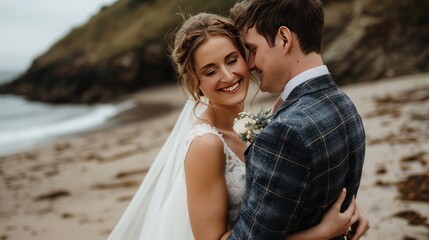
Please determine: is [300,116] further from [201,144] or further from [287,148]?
[201,144]

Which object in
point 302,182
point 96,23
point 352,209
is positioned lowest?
point 352,209

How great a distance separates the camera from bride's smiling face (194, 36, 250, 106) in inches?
95.8

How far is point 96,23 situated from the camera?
53375 millimetres

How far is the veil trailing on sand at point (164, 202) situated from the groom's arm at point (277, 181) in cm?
104

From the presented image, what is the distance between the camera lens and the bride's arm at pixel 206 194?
2.05m

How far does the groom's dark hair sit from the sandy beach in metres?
2.88

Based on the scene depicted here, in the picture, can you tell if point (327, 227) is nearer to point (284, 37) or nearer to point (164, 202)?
point (284, 37)

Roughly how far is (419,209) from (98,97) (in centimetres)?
3456

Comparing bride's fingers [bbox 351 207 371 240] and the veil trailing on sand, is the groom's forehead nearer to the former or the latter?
the veil trailing on sand

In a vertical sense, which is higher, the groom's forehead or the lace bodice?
the groom's forehead

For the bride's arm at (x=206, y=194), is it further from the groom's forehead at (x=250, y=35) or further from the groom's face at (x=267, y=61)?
the groom's forehead at (x=250, y=35)

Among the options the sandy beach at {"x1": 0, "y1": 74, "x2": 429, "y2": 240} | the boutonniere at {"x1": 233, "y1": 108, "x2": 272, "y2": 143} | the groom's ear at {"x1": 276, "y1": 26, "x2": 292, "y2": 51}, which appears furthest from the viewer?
the sandy beach at {"x1": 0, "y1": 74, "x2": 429, "y2": 240}

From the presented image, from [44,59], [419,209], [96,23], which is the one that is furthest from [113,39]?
[419,209]

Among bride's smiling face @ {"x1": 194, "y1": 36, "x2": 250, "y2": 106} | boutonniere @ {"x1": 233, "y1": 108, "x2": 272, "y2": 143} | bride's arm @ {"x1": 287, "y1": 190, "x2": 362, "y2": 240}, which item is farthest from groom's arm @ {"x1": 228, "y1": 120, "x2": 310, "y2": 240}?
bride's smiling face @ {"x1": 194, "y1": 36, "x2": 250, "y2": 106}
